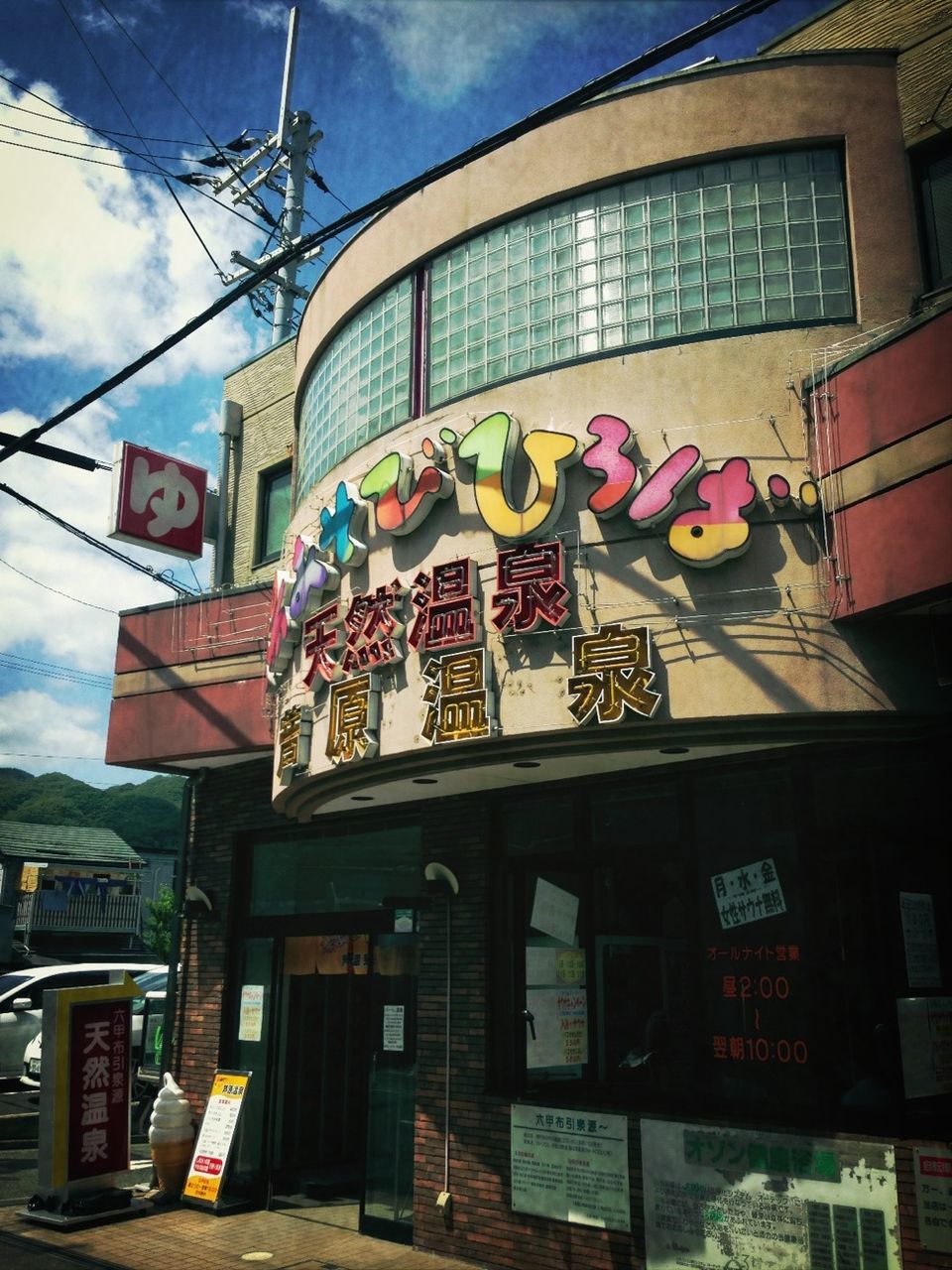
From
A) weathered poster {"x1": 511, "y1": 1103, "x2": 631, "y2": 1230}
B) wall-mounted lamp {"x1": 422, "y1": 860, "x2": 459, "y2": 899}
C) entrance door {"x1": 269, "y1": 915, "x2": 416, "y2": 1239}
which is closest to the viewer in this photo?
weathered poster {"x1": 511, "y1": 1103, "x2": 631, "y2": 1230}

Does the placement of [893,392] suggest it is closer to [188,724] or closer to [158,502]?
[188,724]

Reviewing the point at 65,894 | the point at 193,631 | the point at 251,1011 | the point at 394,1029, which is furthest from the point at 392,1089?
the point at 65,894

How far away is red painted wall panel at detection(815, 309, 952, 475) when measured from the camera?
7020 millimetres

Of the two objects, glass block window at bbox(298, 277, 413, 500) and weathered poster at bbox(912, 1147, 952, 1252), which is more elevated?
glass block window at bbox(298, 277, 413, 500)

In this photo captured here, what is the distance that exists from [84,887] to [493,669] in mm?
40927

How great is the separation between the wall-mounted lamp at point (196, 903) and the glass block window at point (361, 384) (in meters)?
4.94

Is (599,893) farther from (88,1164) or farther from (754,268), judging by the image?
(88,1164)

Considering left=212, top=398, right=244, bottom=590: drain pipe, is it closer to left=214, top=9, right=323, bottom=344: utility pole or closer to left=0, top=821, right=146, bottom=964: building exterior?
left=214, top=9, right=323, bottom=344: utility pole

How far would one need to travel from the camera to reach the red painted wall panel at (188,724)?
12.1m

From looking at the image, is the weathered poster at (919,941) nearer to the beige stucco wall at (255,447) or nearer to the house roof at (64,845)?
the beige stucco wall at (255,447)

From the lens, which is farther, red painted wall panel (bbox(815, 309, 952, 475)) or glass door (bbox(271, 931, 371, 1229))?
glass door (bbox(271, 931, 371, 1229))

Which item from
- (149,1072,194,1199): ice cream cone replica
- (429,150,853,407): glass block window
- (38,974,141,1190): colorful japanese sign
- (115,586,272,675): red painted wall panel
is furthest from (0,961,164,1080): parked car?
(429,150,853,407): glass block window

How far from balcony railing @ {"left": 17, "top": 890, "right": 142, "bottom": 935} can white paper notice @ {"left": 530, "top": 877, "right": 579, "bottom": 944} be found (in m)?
37.2

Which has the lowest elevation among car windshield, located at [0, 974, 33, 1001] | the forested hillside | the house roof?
car windshield, located at [0, 974, 33, 1001]
